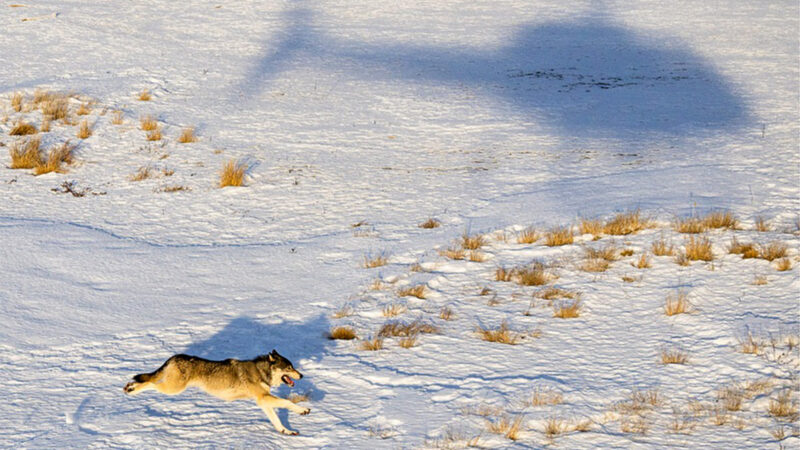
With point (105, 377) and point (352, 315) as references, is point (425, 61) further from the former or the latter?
point (105, 377)

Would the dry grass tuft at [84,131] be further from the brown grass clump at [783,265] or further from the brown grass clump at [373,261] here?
the brown grass clump at [783,265]

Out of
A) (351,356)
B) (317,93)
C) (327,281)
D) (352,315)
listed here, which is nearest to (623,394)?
(351,356)

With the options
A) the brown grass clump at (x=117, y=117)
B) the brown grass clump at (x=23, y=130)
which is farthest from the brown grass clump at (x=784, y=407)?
the brown grass clump at (x=23, y=130)

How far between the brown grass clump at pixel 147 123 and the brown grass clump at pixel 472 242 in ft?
24.8

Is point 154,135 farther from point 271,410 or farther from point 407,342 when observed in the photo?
point 271,410

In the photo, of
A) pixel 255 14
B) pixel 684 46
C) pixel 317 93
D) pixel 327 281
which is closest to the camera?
pixel 327 281

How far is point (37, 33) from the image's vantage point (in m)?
22.6

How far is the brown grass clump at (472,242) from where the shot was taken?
30.0 ft

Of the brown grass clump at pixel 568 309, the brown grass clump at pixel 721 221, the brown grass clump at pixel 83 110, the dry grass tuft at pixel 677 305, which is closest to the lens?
the dry grass tuft at pixel 677 305

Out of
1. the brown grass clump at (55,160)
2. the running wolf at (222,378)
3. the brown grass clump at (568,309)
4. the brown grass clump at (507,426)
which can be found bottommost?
the brown grass clump at (55,160)

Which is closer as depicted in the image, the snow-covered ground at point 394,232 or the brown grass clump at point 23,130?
the snow-covered ground at point 394,232

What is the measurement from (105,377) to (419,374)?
2.40 metres

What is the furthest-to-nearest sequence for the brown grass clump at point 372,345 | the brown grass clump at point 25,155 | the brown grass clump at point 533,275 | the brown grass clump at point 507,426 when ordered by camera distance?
1. the brown grass clump at point 25,155
2. the brown grass clump at point 533,275
3. the brown grass clump at point 372,345
4. the brown grass clump at point 507,426

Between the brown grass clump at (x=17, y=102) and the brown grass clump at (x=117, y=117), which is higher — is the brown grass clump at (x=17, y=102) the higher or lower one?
the lower one
